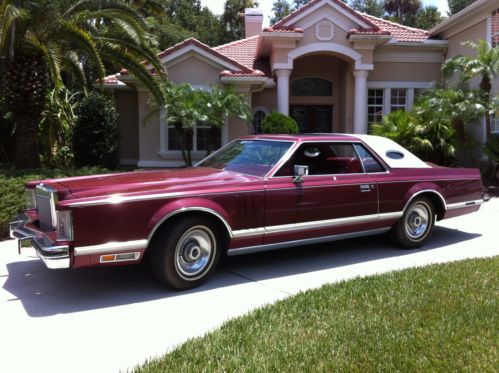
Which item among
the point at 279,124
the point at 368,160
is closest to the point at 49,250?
the point at 368,160

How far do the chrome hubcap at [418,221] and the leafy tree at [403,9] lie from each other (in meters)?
44.0

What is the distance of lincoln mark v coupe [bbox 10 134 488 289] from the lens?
450 centimetres

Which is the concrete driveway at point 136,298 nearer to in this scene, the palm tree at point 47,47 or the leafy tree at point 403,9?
the palm tree at point 47,47

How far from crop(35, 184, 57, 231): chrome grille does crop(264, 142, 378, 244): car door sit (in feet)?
7.31

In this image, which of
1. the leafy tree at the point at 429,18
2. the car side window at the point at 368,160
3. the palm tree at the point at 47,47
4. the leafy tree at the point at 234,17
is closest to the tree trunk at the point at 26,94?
the palm tree at the point at 47,47

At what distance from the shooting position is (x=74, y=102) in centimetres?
1786

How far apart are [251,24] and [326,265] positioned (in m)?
17.1

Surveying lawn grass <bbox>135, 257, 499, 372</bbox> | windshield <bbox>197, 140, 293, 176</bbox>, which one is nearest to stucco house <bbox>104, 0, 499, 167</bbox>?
windshield <bbox>197, 140, 293, 176</bbox>

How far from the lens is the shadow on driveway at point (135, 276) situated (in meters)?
4.73

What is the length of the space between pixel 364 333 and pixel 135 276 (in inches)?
113

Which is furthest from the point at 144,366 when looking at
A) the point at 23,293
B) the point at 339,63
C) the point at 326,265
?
the point at 339,63

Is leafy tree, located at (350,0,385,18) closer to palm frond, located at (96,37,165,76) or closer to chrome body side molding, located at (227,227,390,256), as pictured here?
palm frond, located at (96,37,165,76)

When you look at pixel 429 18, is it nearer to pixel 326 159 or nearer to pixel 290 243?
pixel 326 159

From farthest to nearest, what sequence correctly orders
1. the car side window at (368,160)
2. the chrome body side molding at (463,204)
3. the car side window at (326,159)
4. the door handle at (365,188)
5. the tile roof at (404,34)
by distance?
the tile roof at (404,34)
the chrome body side molding at (463,204)
the car side window at (368,160)
the door handle at (365,188)
the car side window at (326,159)
